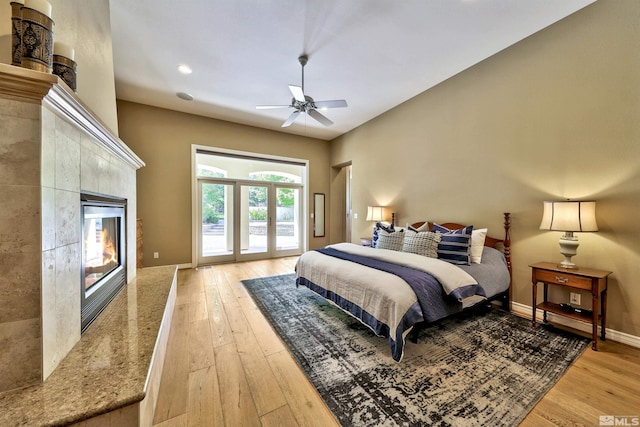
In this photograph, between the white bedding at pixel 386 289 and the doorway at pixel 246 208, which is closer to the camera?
the white bedding at pixel 386 289

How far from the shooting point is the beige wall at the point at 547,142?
2092 mm

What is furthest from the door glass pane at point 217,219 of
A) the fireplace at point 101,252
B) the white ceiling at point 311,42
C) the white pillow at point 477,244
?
the white pillow at point 477,244

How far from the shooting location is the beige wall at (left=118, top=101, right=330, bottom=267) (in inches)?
169

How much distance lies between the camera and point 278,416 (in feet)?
4.50

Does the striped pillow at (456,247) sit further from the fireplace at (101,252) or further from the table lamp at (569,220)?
the fireplace at (101,252)

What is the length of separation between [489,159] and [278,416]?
3549 mm

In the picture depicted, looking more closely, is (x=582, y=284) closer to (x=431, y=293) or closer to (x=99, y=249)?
(x=431, y=293)

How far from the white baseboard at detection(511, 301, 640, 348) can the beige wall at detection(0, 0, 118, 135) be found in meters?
4.41

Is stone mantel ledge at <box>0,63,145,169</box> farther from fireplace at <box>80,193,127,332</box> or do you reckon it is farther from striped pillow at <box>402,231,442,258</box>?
striped pillow at <box>402,231,442,258</box>

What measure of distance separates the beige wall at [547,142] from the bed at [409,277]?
0.35m

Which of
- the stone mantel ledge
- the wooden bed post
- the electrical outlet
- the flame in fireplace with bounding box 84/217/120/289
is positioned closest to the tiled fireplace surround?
the stone mantel ledge

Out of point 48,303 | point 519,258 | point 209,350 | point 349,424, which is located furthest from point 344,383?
point 519,258

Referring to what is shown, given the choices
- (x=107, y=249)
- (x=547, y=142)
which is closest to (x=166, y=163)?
(x=107, y=249)

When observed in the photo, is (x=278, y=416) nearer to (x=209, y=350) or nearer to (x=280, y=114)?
(x=209, y=350)
